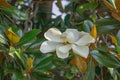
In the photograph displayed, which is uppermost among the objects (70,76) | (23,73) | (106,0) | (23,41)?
(106,0)

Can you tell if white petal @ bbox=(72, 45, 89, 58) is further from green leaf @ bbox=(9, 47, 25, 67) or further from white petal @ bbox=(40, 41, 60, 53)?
green leaf @ bbox=(9, 47, 25, 67)

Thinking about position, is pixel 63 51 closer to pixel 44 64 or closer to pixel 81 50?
pixel 81 50

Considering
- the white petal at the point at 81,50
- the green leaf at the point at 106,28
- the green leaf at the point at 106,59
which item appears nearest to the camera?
the white petal at the point at 81,50

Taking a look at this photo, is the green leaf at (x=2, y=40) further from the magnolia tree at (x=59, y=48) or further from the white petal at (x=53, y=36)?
the white petal at (x=53, y=36)

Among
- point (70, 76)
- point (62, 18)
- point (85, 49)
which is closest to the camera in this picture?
point (85, 49)

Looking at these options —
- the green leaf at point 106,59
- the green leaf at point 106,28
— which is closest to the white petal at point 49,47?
the green leaf at point 106,59

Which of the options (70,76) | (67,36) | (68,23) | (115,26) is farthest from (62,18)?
(67,36)

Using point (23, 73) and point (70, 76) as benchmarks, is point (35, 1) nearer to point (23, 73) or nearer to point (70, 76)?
point (70, 76)

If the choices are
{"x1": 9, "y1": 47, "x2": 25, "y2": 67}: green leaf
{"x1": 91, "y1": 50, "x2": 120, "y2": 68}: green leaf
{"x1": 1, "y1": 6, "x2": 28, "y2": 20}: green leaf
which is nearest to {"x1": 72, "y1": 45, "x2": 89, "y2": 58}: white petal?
{"x1": 91, "y1": 50, "x2": 120, "y2": 68}: green leaf
